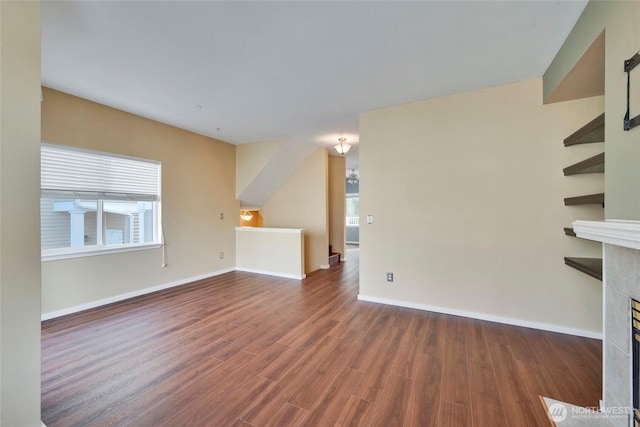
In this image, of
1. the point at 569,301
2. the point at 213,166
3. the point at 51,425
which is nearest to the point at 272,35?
the point at 51,425

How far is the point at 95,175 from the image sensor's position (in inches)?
137

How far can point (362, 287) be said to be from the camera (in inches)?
147

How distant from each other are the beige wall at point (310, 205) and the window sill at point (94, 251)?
2756 millimetres

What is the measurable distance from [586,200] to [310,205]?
4.37 meters

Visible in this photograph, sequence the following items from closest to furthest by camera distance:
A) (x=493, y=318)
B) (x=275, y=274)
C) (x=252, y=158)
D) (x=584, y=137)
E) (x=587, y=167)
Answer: (x=587, y=167) < (x=584, y=137) < (x=493, y=318) < (x=275, y=274) < (x=252, y=158)

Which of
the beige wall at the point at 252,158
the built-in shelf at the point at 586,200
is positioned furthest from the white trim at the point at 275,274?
the built-in shelf at the point at 586,200

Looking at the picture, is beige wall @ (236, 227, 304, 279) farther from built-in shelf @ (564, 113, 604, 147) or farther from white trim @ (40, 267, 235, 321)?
built-in shelf @ (564, 113, 604, 147)

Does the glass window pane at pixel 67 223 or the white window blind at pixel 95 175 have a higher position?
the white window blind at pixel 95 175

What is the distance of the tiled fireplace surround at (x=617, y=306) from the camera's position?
133 centimetres

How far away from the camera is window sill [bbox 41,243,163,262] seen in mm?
3023

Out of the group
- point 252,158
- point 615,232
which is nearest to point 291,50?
point 615,232

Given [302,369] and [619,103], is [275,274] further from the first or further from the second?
[619,103]

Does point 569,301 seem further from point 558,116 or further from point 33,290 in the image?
point 33,290

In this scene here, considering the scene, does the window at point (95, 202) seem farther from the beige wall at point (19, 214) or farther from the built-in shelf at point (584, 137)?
the built-in shelf at point (584, 137)
